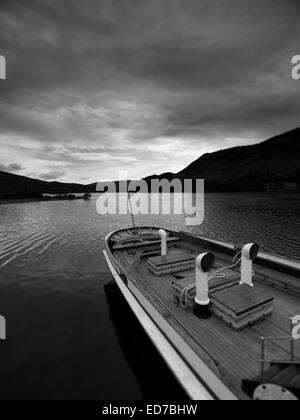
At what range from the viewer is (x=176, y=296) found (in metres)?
8.66

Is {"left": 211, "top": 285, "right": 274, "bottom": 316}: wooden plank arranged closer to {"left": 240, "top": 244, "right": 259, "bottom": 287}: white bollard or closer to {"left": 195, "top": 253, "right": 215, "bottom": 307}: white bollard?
{"left": 195, "top": 253, "right": 215, "bottom": 307}: white bollard

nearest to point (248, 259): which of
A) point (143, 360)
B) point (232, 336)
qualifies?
point (232, 336)

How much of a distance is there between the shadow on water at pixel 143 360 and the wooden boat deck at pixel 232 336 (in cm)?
116

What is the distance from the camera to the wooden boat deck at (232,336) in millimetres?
5412

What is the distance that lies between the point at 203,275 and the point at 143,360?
454 centimetres

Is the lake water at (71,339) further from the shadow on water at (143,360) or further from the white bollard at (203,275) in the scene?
the white bollard at (203,275)

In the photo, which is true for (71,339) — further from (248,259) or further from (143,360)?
(248,259)

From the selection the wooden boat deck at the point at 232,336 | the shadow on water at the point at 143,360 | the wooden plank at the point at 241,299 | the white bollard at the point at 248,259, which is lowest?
the shadow on water at the point at 143,360

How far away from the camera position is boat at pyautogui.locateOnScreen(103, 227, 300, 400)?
15.1ft

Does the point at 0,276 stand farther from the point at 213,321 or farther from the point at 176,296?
the point at 213,321

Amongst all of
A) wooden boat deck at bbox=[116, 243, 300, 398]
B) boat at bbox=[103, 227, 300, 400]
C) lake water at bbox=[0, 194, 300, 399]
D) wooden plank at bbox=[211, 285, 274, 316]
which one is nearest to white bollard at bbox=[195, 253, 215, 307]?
boat at bbox=[103, 227, 300, 400]

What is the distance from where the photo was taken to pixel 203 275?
23.0 feet

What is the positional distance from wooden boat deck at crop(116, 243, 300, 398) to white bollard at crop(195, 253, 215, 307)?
0.68 metres

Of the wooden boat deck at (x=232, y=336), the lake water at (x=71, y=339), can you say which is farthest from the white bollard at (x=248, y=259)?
the lake water at (x=71, y=339)
